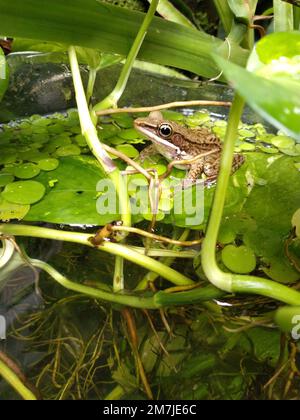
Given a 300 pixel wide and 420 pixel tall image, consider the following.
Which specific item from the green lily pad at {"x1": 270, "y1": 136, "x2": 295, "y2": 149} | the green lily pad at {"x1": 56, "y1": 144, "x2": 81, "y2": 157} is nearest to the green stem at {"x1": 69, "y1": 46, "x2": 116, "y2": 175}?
the green lily pad at {"x1": 56, "y1": 144, "x2": 81, "y2": 157}

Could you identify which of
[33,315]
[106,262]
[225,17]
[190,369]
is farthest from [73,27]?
[190,369]

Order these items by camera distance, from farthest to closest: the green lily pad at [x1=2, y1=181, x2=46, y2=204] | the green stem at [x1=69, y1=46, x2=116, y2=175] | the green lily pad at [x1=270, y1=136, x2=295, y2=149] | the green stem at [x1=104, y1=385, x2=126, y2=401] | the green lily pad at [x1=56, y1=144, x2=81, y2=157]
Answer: the green lily pad at [x1=270, y1=136, x2=295, y2=149] < the green lily pad at [x1=56, y1=144, x2=81, y2=157] < the green lily pad at [x1=2, y1=181, x2=46, y2=204] < the green stem at [x1=69, y1=46, x2=116, y2=175] < the green stem at [x1=104, y1=385, x2=126, y2=401]

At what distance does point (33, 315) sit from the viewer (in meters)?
1.00

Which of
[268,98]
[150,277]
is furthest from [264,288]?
[268,98]

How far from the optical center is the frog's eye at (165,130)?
156 centimetres

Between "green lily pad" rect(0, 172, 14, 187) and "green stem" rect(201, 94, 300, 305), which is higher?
"green lily pad" rect(0, 172, 14, 187)

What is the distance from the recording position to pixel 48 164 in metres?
1.38

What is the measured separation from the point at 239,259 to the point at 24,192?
63cm

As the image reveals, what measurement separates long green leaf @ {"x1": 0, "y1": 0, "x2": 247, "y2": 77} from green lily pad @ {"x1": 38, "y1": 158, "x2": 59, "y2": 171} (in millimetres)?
411

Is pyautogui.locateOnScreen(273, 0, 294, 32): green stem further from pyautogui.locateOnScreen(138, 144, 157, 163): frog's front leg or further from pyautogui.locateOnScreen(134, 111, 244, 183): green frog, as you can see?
pyautogui.locateOnScreen(138, 144, 157, 163): frog's front leg

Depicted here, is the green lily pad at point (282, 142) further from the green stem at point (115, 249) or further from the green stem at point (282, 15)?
the green stem at point (115, 249)

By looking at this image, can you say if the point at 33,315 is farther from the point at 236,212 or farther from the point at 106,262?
the point at 236,212

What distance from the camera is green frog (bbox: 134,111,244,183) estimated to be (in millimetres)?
1547
